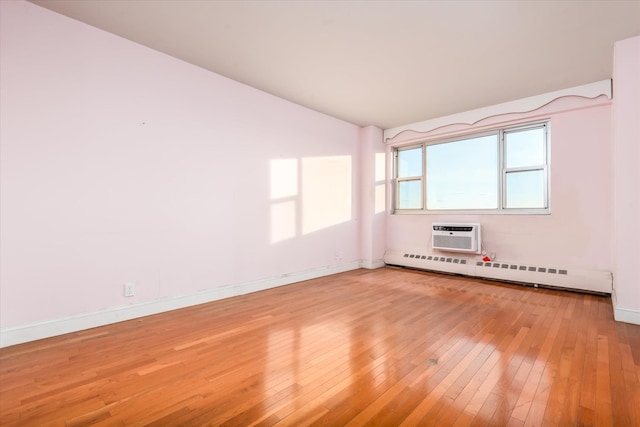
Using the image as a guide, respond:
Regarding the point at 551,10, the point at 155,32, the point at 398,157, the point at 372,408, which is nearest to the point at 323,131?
the point at 398,157

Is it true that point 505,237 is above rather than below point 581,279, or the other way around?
above

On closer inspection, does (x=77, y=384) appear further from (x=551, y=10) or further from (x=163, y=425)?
(x=551, y=10)

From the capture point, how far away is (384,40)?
277cm

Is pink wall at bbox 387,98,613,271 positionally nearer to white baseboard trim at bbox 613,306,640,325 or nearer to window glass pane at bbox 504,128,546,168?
window glass pane at bbox 504,128,546,168

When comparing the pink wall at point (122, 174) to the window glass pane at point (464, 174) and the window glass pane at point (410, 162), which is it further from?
the window glass pane at point (464, 174)

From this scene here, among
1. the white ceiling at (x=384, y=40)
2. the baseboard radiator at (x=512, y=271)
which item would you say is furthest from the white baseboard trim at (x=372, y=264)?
the white ceiling at (x=384, y=40)

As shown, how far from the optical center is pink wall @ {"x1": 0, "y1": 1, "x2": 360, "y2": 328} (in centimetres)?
227

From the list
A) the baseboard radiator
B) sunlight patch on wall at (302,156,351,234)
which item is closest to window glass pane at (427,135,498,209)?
the baseboard radiator

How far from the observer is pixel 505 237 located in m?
4.38

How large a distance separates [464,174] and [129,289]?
16.3ft

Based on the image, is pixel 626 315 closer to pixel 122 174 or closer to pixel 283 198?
pixel 283 198

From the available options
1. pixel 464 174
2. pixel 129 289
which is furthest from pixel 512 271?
pixel 129 289

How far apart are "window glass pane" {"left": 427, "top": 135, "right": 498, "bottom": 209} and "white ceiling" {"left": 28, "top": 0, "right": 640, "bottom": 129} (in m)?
1.01

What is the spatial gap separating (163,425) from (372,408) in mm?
1011
